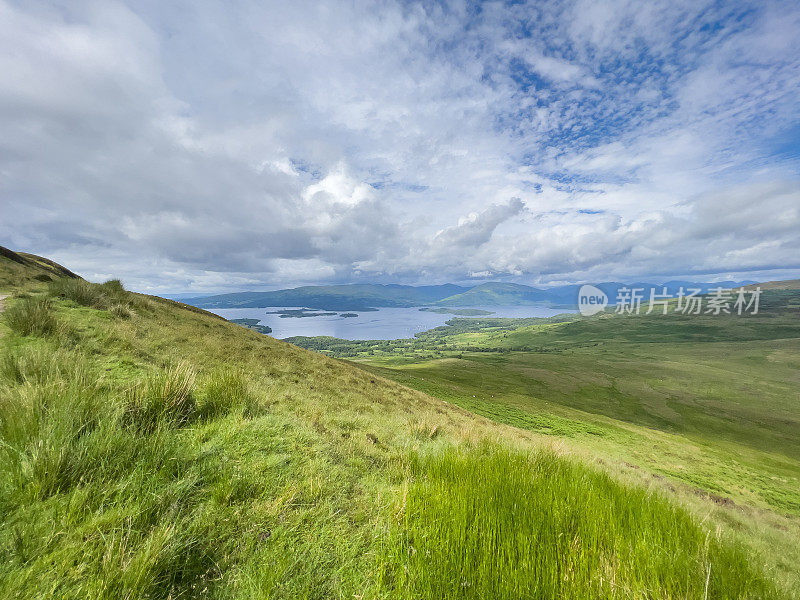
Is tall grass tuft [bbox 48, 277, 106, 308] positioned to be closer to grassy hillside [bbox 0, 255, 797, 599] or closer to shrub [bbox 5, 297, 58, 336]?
shrub [bbox 5, 297, 58, 336]

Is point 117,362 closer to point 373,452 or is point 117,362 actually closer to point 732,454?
point 373,452

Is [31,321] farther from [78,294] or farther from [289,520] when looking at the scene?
[289,520]

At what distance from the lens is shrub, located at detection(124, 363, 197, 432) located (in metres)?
3.55

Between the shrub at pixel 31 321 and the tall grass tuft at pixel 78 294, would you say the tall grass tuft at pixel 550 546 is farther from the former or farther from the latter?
the tall grass tuft at pixel 78 294

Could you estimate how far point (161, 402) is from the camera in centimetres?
394

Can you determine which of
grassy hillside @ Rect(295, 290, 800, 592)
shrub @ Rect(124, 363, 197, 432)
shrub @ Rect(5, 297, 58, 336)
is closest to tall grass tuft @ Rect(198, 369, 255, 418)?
shrub @ Rect(124, 363, 197, 432)

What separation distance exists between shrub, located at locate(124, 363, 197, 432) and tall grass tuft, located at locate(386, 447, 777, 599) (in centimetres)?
317

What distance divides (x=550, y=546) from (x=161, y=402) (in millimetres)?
4630

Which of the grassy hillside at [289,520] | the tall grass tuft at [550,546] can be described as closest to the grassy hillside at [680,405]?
the tall grass tuft at [550,546]

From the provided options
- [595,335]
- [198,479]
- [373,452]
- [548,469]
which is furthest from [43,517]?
[595,335]

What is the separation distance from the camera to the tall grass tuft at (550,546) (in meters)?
2.03

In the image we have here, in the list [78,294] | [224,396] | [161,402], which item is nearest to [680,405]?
[224,396]

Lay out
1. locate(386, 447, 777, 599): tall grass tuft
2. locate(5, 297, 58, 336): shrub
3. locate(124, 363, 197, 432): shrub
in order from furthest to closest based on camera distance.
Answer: locate(5, 297, 58, 336): shrub → locate(124, 363, 197, 432): shrub → locate(386, 447, 777, 599): tall grass tuft

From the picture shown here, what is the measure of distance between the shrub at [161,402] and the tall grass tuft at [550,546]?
317 centimetres
